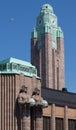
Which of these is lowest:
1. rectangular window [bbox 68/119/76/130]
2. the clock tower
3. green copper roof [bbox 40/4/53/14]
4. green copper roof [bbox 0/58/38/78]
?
rectangular window [bbox 68/119/76/130]

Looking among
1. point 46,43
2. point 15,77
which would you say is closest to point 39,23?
point 46,43

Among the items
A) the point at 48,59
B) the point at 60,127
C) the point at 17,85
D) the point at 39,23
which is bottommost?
the point at 60,127

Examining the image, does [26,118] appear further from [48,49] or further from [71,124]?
[48,49]

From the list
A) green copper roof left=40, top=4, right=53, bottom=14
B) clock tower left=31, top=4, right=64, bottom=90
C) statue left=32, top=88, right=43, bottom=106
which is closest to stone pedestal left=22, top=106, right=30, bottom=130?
statue left=32, top=88, right=43, bottom=106

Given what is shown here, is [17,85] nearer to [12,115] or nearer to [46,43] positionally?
[12,115]

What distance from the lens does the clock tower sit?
173625 millimetres

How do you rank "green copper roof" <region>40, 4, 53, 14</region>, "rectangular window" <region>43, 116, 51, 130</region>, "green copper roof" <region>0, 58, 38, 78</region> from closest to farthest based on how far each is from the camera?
"green copper roof" <region>0, 58, 38, 78</region> → "rectangular window" <region>43, 116, 51, 130</region> → "green copper roof" <region>40, 4, 53, 14</region>

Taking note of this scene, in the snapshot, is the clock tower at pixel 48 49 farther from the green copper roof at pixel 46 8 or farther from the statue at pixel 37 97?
the statue at pixel 37 97

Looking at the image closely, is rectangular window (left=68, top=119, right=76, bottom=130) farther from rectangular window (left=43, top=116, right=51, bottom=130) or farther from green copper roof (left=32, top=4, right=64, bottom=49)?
green copper roof (left=32, top=4, right=64, bottom=49)

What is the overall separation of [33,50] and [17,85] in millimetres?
133069

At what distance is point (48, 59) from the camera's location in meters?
175

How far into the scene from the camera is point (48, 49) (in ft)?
579

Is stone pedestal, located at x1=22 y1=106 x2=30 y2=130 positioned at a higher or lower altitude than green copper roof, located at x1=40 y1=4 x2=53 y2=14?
lower

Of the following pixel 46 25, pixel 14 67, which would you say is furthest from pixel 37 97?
pixel 46 25
